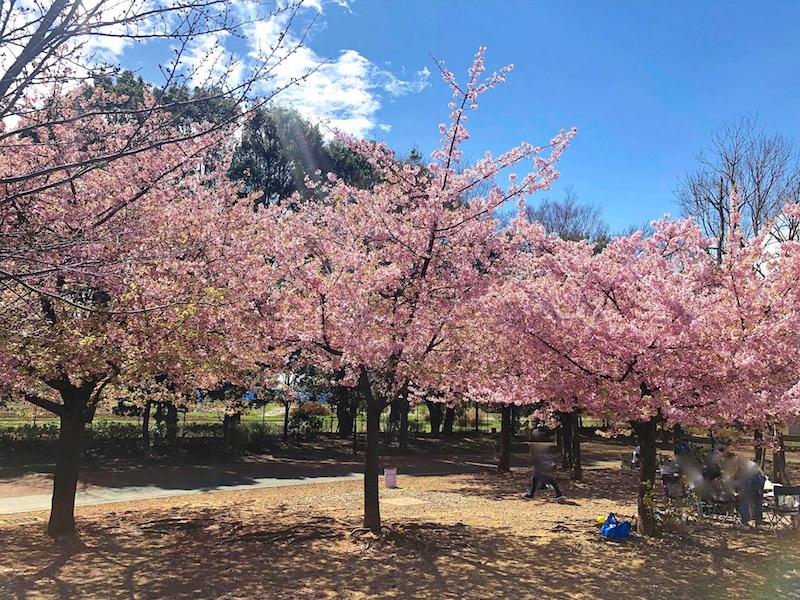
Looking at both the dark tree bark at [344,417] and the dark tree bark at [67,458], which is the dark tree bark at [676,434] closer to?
the dark tree bark at [344,417]

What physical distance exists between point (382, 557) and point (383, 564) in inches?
12.5

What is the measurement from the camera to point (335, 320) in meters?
8.23

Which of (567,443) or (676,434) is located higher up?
(676,434)

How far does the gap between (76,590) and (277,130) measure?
22.9 m

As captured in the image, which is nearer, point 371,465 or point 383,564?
point 383,564

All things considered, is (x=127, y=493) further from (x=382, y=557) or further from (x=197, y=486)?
(x=382, y=557)

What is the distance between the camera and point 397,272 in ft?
26.4

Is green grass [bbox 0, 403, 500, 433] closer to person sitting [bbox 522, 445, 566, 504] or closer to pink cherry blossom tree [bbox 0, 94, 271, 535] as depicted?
person sitting [bbox 522, 445, 566, 504]

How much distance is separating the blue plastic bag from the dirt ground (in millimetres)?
188

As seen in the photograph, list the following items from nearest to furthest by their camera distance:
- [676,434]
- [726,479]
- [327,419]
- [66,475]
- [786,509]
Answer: [66,475] < [786,509] < [726,479] < [676,434] < [327,419]

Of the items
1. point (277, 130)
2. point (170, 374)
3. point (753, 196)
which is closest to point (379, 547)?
point (170, 374)

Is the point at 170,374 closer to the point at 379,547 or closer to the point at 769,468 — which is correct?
the point at 379,547

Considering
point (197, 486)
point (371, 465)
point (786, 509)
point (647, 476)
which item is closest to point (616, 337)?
point (647, 476)

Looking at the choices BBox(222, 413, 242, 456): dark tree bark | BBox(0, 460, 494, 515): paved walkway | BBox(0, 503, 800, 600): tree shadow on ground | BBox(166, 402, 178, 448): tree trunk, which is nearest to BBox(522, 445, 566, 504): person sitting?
BBox(0, 503, 800, 600): tree shadow on ground
